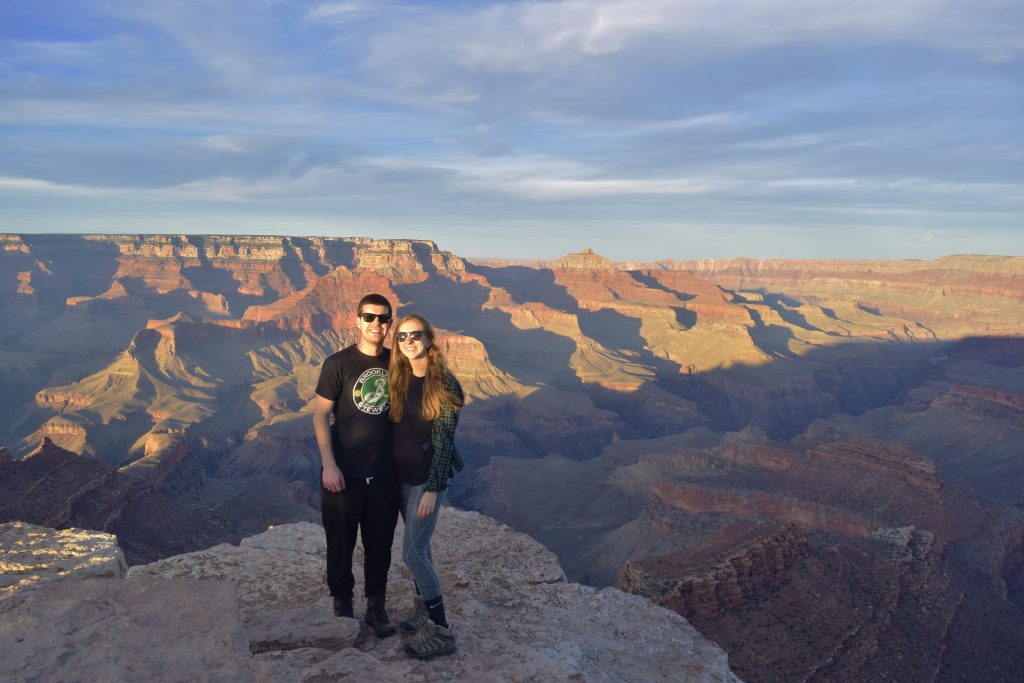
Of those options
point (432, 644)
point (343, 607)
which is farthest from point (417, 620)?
point (343, 607)

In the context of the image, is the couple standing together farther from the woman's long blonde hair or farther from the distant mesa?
the distant mesa

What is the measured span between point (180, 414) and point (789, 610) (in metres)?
82.3

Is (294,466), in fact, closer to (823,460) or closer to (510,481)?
(510,481)

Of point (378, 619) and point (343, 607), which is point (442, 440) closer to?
point (378, 619)

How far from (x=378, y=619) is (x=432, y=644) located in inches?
33.8

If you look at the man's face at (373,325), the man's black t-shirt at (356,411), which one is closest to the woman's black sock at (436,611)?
the man's black t-shirt at (356,411)

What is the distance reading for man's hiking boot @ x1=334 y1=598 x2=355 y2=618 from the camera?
7250 mm

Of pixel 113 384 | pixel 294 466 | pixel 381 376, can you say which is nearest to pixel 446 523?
pixel 381 376

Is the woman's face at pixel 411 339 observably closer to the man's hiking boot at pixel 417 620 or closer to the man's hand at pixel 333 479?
the man's hand at pixel 333 479

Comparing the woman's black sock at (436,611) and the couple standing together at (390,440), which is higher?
the couple standing together at (390,440)

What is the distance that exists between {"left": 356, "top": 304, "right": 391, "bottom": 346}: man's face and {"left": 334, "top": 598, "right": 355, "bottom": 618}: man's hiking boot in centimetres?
298

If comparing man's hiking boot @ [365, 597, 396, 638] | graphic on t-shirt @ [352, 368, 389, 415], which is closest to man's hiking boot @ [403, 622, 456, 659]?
man's hiking boot @ [365, 597, 396, 638]

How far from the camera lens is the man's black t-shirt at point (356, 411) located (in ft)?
21.9

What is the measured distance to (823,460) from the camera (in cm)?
4584
